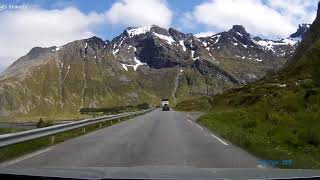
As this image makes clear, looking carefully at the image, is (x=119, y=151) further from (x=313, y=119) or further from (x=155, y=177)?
(x=313, y=119)

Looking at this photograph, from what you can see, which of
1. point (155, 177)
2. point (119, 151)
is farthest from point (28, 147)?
point (155, 177)

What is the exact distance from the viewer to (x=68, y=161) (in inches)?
529

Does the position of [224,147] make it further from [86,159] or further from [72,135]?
[72,135]

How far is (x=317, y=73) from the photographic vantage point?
124ft

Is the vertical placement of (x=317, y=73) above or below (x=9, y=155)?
above

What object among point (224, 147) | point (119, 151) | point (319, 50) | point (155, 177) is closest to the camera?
point (155, 177)

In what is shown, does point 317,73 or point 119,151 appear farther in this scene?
point 317,73

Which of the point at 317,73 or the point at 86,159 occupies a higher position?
the point at 317,73

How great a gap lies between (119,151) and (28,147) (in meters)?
3.28

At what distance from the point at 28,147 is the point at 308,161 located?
897cm

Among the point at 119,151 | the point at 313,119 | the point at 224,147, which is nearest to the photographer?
the point at 119,151

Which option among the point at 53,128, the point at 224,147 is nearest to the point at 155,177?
the point at 224,147

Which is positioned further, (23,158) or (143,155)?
(143,155)

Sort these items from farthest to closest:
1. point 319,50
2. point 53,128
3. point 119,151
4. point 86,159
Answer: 1. point 319,50
2. point 53,128
3. point 119,151
4. point 86,159
